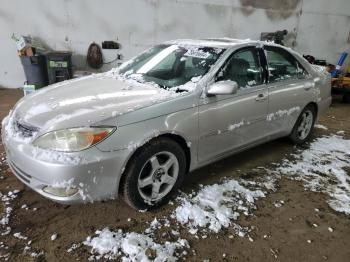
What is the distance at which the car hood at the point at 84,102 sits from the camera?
2383 millimetres

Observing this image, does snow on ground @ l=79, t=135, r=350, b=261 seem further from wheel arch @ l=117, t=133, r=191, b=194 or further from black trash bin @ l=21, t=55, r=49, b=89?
black trash bin @ l=21, t=55, r=49, b=89

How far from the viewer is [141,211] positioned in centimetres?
276

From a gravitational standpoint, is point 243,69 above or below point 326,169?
above

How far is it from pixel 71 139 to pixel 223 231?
143 centimetres

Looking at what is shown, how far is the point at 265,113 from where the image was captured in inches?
140

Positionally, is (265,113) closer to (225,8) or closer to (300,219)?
(300,219)

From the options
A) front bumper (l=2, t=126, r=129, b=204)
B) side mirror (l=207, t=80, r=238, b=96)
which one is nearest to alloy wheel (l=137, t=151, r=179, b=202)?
front bumper (l=2, t=126, r=129, b=204)

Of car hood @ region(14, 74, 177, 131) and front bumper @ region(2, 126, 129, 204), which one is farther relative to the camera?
car hood @ region(14, 74, 177, 131)

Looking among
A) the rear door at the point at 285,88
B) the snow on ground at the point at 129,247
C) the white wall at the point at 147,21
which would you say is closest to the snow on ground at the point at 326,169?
the rear door at the point at 285,88

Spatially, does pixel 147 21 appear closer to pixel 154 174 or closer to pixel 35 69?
pixel 35 69

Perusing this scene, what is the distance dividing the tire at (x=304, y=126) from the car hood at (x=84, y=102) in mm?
2305

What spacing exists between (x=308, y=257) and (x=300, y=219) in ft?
1.62

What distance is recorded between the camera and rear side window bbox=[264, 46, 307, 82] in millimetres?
3654

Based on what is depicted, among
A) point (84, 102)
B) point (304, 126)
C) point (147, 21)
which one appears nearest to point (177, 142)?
point (84, 102)
